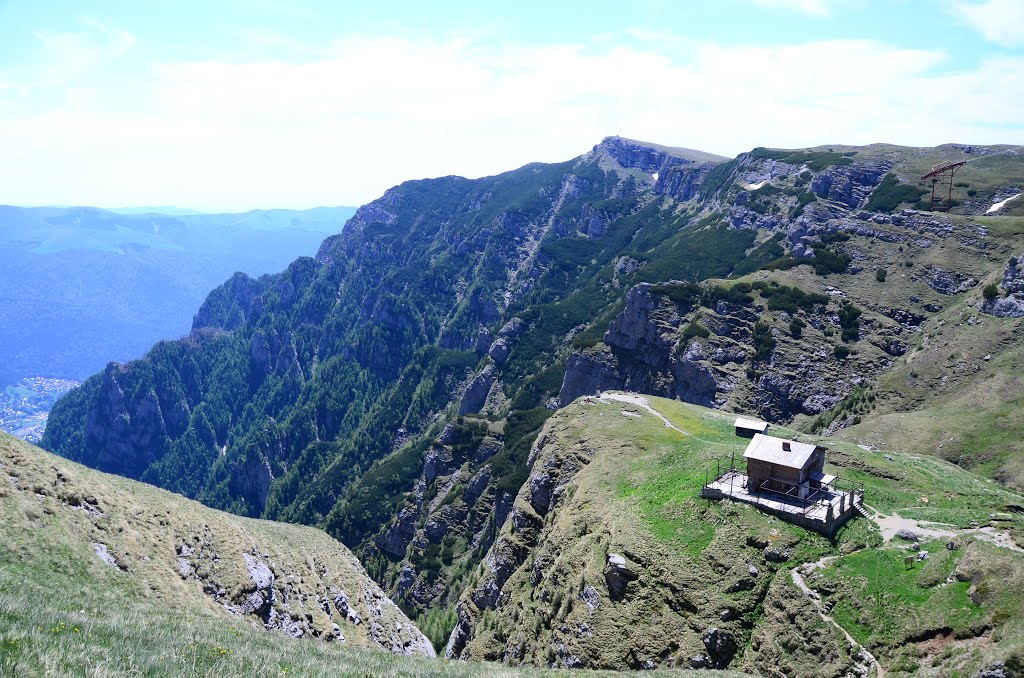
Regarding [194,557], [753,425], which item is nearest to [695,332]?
[753,425]

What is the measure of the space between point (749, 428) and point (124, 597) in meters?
52.0

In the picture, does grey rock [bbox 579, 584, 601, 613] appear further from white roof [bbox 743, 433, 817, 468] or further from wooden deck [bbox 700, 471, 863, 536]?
white roof [bbox 743, 433, 817, 468]

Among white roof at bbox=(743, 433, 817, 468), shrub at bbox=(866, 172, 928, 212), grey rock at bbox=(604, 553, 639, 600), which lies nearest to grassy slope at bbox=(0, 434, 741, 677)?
grey rock at bbox=(604, 553, 639, 600)

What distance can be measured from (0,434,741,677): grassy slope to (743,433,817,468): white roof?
16630 millimetres

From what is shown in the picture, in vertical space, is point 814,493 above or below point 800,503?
above

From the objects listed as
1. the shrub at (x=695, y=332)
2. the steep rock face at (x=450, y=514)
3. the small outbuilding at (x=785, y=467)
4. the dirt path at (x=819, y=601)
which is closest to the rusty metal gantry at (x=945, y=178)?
the shrub at (x=695, y=332)

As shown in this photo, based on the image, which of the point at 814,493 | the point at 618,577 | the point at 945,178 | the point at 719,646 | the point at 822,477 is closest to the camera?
the point at 719,646

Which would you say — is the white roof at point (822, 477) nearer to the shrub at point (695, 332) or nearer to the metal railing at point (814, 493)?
the metal railing at point (814, 493)

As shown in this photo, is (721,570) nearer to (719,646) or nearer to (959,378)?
(719,646)

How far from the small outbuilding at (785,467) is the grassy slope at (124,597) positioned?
16163 millimetres

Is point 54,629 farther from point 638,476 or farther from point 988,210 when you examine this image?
point 988,210

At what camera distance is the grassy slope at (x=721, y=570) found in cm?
2875

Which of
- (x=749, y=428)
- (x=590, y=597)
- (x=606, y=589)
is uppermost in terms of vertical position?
(x=749, y=428)

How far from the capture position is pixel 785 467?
40.1m
